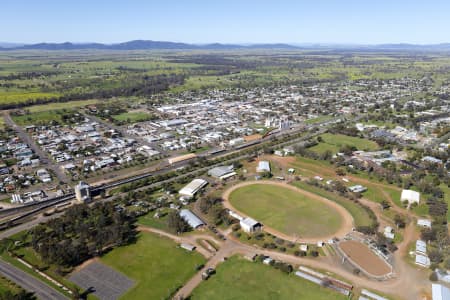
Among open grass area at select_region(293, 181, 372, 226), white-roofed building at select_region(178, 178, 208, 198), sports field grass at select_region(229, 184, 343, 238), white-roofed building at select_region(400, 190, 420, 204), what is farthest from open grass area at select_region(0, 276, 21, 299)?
white-roofed building at select_region(400, 190, 420, 204)

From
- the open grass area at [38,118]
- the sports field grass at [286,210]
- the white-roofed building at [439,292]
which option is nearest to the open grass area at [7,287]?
the sports field grass at [286,210]

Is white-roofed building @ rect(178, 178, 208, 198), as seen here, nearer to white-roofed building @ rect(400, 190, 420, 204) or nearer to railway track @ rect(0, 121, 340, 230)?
railway track @ rect(0, 121, 340, 230)

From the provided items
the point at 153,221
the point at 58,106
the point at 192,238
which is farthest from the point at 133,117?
the point at 192,238

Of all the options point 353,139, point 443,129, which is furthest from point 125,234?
point 443,129

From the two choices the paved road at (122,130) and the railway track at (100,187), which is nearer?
the railway track at (100,187)

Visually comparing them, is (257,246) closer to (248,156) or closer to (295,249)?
(295,249)

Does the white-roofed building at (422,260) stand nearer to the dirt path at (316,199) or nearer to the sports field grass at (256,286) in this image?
the dirt path at (316,199)

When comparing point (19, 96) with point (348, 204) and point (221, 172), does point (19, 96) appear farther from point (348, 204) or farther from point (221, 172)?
point (348, 204)
